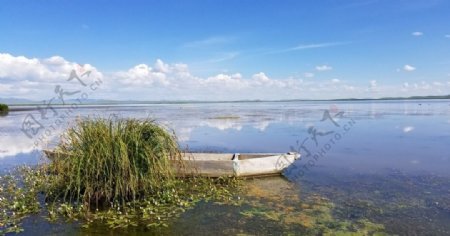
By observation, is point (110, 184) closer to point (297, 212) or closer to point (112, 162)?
point (112, 162)

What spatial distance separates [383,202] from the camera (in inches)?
384

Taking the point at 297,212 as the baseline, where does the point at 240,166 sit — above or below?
above

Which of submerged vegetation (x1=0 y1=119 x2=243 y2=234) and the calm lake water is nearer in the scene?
the calm lake water

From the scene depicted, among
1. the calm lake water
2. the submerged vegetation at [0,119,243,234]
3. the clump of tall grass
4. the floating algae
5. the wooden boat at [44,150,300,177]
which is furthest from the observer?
the wooden boat at [44,150,300,177]

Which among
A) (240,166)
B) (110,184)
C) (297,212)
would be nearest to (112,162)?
(110,184)

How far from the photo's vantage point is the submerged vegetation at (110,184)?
8797 mm

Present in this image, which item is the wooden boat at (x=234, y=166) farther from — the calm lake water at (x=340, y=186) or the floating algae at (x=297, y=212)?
the floating algae at (x=297, y=212)

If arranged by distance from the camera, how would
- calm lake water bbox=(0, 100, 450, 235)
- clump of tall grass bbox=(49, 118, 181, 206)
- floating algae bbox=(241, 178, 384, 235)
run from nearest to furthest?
floating algae bbox=(241, 178, 384, 235)
calm lake water bbox=(0, 100, 450, 235)
clump of tall grass bbox=(49, 118, 181, 206)

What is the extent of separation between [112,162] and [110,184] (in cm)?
55

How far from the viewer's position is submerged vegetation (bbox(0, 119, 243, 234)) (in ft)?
28.9

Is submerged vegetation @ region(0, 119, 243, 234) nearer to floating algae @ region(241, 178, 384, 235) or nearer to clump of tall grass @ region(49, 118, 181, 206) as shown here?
clump of tall grass @ region(49, 118, 181, 206)

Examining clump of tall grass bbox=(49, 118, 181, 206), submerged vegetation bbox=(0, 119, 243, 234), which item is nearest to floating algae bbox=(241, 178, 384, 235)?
submerged vegetation bbox=(0, 119, 243, 234)

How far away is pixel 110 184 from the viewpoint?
9336mm

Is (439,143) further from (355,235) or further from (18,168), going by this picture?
(18,168)
